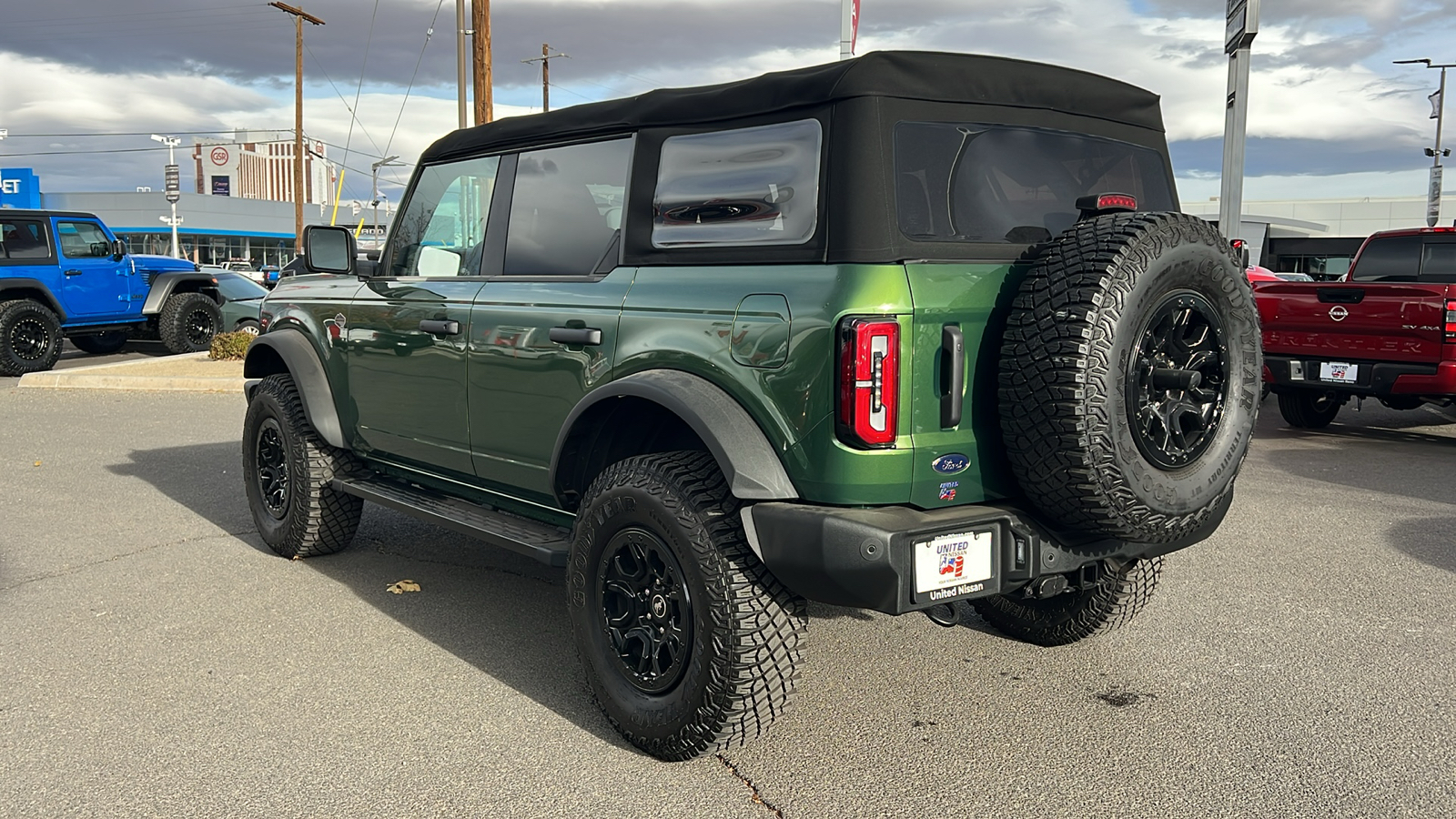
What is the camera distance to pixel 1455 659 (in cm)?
435

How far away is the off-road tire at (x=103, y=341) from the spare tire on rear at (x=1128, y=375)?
18593 millimetres

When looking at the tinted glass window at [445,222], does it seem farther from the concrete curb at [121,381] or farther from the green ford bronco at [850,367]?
the concrete curb at [121,381]

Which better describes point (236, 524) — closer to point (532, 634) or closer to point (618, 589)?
point (532, 634)

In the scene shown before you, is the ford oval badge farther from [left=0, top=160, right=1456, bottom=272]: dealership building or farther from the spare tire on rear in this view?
[left=0, top=160, right=1456, bottom=272]: dealership building

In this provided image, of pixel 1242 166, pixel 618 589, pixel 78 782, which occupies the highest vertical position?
pixel 1242 166

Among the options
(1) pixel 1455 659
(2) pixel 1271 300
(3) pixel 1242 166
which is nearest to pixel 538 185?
(1) pixel 1455 659

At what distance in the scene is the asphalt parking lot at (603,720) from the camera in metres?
3.27

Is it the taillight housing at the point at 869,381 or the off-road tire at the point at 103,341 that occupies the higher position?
the taillight housing at the point at 869,381

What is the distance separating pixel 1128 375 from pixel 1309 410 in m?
8.83

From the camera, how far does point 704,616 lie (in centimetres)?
330

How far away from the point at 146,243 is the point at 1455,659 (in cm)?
8281

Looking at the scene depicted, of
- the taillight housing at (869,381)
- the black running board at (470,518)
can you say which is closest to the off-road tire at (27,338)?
the black running board at (470,518)

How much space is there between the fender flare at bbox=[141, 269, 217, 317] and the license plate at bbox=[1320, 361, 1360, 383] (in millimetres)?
15553

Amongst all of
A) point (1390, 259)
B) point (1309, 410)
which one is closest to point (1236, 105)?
point (1390, 259)
